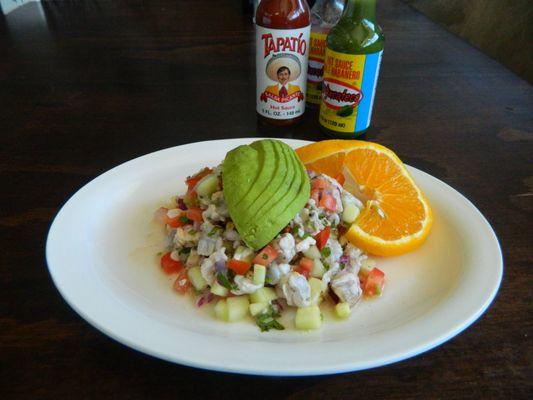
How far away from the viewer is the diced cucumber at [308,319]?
83 cm

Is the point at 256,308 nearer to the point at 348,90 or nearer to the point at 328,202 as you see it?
the point at 328,202

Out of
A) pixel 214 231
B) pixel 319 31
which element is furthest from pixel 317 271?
pixel 319 31

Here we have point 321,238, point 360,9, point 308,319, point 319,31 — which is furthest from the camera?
point 319,31

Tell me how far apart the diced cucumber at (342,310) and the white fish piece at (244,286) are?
162 millimetres

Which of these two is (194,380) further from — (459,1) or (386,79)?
(459,1)

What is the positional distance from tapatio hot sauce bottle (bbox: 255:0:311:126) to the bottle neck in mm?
126

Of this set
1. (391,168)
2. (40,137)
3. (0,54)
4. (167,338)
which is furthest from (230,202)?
(0,54)

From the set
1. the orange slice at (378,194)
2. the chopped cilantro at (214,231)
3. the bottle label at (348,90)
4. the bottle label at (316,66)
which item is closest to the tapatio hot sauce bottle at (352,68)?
the bottle label at (348,90)

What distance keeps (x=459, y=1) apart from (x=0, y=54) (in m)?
3.00

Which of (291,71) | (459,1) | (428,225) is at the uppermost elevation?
(291,71)

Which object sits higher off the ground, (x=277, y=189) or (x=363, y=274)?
(x=277, y=189)

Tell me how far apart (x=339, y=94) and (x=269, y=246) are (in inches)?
27.4

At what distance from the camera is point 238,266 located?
880 millimetres

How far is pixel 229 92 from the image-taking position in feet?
6.27
